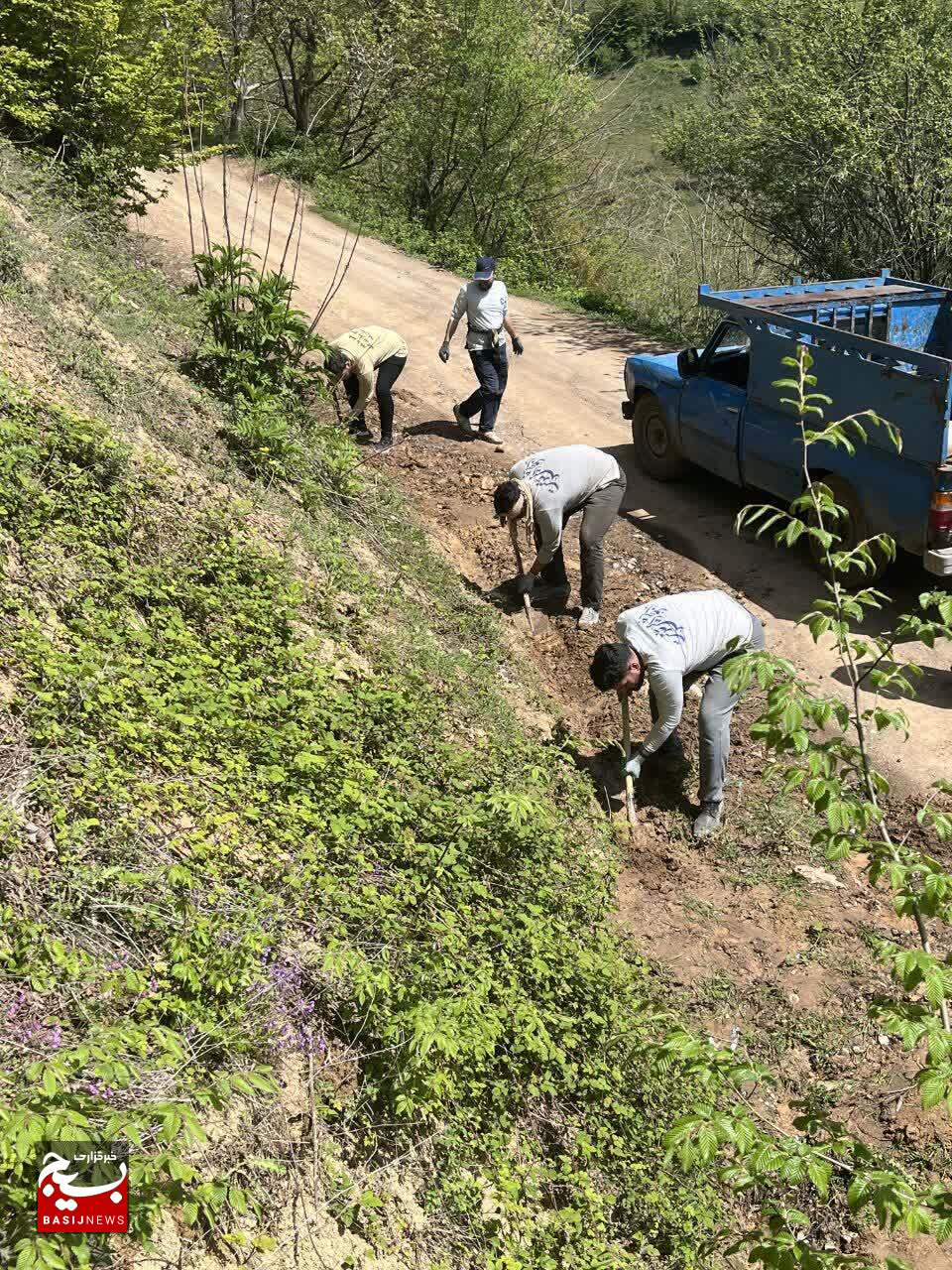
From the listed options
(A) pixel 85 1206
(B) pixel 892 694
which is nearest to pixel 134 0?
(B) pixel 892 694

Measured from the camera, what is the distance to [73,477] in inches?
247

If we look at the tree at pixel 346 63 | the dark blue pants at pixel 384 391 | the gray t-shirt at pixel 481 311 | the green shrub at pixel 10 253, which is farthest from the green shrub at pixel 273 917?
the tree at pixel 346 63

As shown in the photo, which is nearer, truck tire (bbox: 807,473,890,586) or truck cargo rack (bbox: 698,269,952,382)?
truck tire (bbox: 807,473,890,586)

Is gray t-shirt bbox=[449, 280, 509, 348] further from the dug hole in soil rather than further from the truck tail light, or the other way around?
the truck tail light

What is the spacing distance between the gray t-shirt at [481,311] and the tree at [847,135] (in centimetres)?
593

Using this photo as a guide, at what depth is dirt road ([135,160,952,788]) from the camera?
830cm

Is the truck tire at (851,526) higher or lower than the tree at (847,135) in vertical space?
lower

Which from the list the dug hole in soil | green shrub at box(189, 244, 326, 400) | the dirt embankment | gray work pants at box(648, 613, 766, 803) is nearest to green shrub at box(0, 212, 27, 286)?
green shrub at box(189, 244, 326, 400)

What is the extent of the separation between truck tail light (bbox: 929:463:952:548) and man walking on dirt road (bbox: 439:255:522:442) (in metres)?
4.19

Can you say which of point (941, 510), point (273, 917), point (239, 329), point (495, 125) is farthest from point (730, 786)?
point (495, 125)

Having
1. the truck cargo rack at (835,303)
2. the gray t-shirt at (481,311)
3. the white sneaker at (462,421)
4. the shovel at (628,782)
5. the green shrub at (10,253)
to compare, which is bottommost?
the shovel at (628,782)

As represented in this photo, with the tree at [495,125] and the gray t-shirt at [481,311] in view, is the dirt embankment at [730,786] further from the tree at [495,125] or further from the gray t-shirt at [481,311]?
the tree at [495,125]

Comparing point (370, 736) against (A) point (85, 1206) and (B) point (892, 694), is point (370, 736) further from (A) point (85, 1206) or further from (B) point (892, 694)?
(B) point (892, 694)

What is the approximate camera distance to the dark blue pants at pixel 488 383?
35.0 feet
